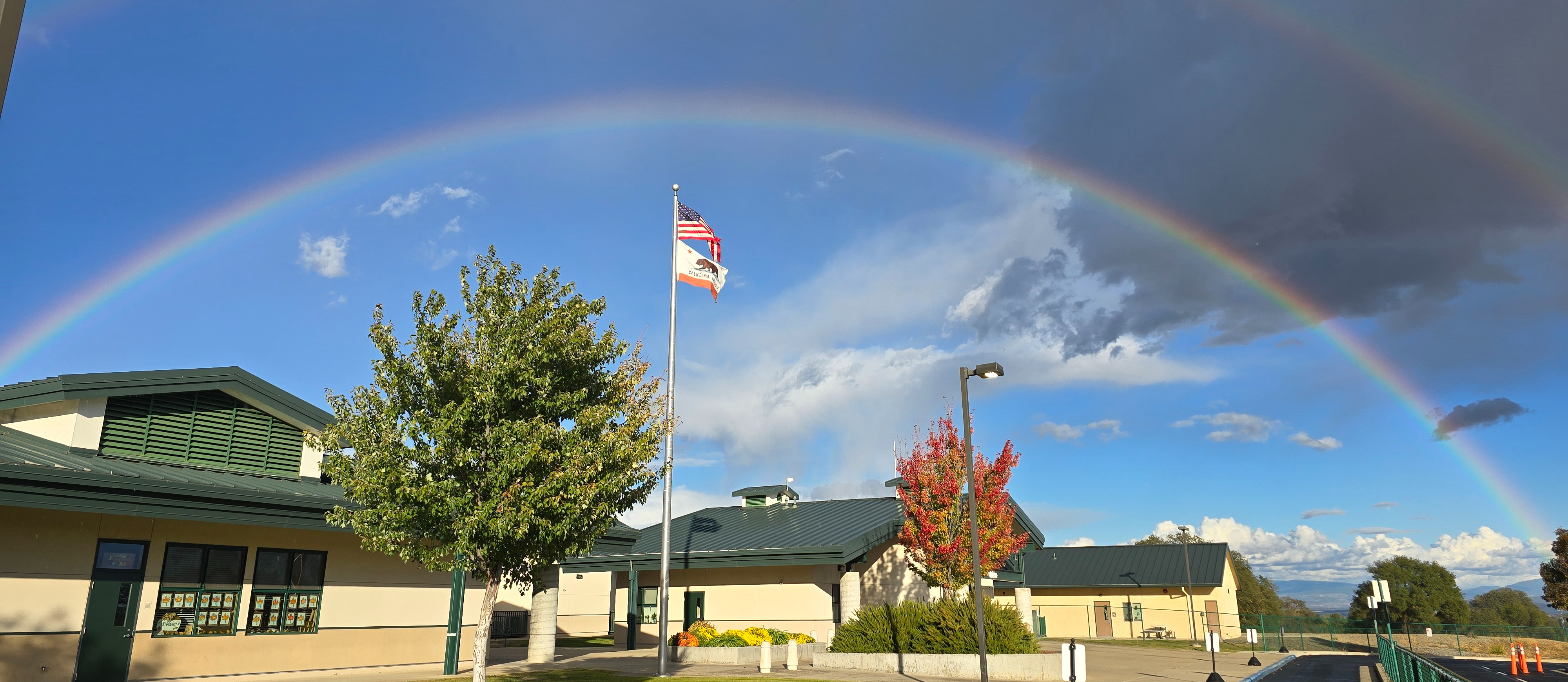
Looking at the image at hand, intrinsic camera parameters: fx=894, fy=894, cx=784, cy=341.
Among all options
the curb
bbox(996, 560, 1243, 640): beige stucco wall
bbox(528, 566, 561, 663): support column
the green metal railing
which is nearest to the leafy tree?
bbox(996, 560, 1243, 640): beige stucco wall

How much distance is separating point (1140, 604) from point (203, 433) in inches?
1999

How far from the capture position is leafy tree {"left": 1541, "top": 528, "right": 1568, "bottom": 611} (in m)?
54.8

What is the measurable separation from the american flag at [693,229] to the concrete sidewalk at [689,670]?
455 inches

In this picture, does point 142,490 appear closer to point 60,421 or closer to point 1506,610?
point 60,421

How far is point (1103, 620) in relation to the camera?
5559cm

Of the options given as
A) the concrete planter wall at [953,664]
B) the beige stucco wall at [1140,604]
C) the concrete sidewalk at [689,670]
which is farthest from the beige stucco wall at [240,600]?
the beige stucco wall at [1140,604]

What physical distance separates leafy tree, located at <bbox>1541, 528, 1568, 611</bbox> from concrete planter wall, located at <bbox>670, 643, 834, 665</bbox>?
5321 cm

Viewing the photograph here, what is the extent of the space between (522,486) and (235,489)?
7.42 m

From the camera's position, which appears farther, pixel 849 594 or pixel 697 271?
pixel 849 594

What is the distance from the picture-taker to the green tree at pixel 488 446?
47.2 ft

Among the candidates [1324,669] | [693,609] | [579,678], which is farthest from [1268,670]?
[579,678]

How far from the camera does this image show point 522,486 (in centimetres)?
1455

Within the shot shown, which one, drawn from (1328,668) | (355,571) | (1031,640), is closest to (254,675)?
(355,571)

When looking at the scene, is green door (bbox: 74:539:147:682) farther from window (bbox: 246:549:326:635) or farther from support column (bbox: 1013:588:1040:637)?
support column (bbox: 1013:588:1040:637)
